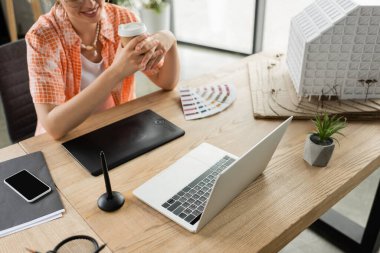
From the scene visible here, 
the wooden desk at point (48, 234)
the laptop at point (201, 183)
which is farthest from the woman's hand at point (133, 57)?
the wooden desk at point (48, 234)

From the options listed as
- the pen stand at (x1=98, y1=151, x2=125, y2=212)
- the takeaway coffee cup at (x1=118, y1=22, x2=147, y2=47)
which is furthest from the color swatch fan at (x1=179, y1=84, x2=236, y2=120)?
the pen stand at (x1=98, y1=151, x2=125, y2=212)

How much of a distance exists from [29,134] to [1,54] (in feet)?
1.14

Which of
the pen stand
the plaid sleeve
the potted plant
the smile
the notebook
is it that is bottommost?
the pen stand

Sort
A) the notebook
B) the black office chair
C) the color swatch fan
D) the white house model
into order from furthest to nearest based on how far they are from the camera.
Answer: the black office chair
the color swatch fan
the white house model
the notebook

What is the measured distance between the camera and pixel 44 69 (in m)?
1.18

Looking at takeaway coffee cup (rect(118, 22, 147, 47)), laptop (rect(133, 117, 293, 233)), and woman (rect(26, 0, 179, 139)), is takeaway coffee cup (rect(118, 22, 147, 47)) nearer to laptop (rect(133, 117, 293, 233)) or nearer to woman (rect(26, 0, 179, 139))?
woman (rect(26, 0, 179, 139))

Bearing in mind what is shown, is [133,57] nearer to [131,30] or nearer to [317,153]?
[131,30]

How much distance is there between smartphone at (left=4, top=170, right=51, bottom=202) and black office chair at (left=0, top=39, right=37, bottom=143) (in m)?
0.60

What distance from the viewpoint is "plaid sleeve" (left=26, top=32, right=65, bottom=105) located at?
1145 mm

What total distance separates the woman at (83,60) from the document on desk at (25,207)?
0.19m

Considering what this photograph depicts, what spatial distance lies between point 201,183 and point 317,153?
0.32m

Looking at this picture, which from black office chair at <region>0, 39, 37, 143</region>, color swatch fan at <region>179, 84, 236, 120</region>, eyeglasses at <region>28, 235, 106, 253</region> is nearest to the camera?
eyeglasses at <region>28, 235, 106, 253</region>

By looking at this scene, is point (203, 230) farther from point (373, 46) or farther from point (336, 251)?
point (336, 251)

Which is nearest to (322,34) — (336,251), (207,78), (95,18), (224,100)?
(224,100)
